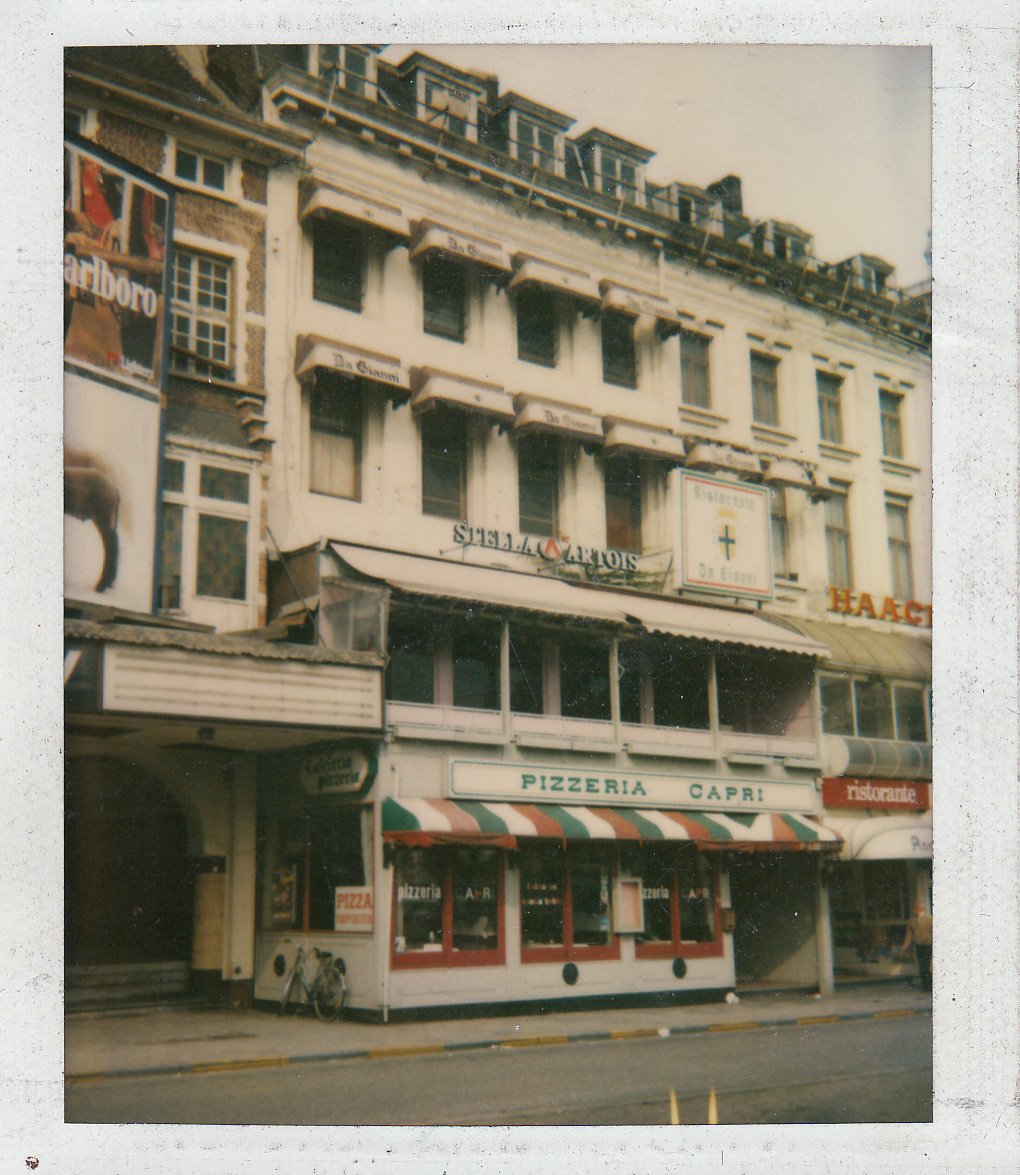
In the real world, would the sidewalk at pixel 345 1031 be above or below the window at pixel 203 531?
below

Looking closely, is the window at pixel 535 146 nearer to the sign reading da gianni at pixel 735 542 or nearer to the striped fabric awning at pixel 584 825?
the sign reading da gianni at pixel 735 542

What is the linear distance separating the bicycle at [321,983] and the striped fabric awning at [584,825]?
1728mm

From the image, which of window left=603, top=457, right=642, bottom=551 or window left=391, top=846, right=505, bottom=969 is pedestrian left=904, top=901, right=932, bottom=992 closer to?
window left=391, top=846, right=505, bottom=969

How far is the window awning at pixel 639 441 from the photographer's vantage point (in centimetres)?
1672

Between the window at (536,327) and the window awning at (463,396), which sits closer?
the window awning at (463,396)

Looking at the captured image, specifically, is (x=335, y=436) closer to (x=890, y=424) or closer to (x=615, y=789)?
(x=615, y=789)

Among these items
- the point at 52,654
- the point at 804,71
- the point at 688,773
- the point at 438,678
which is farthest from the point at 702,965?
the point at 804,71

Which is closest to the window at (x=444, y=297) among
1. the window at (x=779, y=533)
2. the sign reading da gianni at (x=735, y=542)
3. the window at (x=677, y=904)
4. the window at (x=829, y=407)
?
the sign reading da gianni at (x=735, y=542)

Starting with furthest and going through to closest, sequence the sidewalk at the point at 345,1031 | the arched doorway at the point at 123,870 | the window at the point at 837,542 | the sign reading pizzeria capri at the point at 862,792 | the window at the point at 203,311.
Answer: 1. the sign reading pizzeria capri at the point at 862,792
2. the window at the point at 837,542
3. the window at the point at 203,311
4. the sidewalk at the point at 345,1031
5. the arched doorway at the point at 123,870

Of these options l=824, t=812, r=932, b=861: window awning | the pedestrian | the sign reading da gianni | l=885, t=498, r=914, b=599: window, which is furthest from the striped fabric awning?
l=885, t=498, r=914, b=599: window

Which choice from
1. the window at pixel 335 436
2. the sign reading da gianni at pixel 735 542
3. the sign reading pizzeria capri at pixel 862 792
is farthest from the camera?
the sign reading pizzeria capri at pixel 862 792

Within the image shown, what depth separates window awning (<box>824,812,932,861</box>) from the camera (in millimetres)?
17969

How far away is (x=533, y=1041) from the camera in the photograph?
1361cm

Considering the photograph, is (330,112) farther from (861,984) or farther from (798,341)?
(861,984)
